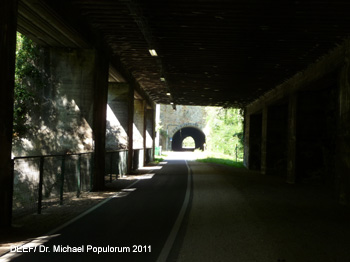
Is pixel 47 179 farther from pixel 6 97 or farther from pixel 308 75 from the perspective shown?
pixel 308 75

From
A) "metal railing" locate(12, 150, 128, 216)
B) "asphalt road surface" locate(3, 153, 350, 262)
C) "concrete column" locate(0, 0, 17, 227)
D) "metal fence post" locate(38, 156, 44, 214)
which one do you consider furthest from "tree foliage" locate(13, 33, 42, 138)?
"concrete column" locate(0, 0, 17, 227)

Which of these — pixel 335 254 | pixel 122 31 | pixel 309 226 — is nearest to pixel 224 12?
pixel 122 31

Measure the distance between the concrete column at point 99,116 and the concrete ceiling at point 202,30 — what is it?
0.80 m

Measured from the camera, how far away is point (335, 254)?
516 centimetres

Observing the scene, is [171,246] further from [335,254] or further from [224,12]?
[224,12]

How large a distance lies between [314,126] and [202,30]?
736 cm

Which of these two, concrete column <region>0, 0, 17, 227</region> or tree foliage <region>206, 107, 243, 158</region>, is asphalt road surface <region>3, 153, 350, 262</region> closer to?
concrete column <region>0, 0, 17, 227</region>

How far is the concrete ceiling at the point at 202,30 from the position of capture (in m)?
7.90

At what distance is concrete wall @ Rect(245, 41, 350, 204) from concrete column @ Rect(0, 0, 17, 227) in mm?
7896

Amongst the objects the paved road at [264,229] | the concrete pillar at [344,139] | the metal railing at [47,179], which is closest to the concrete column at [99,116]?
the metal railing at [47,179]

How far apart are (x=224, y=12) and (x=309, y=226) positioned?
486cm

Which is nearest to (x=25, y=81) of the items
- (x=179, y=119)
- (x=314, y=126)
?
(x=314, y=126)

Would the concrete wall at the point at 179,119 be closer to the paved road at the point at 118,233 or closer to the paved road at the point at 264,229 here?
the paved road at the point at 264,229

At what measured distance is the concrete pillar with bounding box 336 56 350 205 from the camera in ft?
31.0
